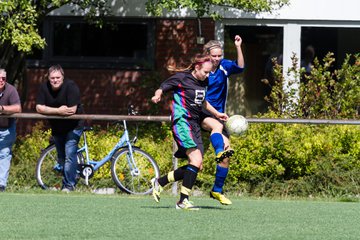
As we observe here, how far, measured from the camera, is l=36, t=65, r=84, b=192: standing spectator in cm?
1594

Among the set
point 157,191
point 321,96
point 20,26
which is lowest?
point 157,191

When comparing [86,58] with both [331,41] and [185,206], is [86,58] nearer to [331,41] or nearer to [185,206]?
[331,41]

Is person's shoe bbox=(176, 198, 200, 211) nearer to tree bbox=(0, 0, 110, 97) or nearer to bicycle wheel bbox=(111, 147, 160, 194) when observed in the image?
bicycle wheel bbox=(111, 147, 160, 194)

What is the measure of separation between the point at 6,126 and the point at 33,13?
1.91 m

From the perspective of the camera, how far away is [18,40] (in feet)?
54.4

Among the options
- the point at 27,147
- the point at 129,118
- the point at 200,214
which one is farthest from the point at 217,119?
the point at 27,147

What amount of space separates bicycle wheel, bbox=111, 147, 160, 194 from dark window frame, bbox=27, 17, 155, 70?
4816mm

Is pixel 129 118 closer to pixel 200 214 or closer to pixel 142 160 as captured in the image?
pixel 142 160

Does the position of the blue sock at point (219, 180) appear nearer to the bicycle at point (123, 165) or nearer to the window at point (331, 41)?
the bicycle at point (123, 165)

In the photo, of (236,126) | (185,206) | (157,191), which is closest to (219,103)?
(236,126)

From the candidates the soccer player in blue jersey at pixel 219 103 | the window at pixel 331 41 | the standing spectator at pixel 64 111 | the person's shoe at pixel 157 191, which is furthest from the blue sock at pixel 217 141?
the window at pixel 331 41

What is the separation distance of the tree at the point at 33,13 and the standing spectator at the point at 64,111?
0.96 meters

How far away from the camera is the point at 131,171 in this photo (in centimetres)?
1633

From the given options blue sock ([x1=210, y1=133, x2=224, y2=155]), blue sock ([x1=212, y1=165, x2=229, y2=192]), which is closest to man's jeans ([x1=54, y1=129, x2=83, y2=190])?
blue sock ([x1=212, y1=165, x2=229, y2=192])
